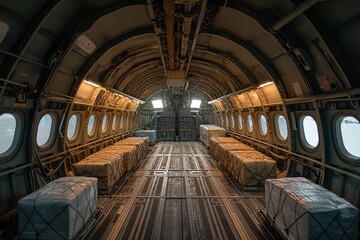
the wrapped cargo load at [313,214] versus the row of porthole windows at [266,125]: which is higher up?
the row of porthole windows at [266,125]

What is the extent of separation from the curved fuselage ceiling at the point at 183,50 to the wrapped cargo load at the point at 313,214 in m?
1.32

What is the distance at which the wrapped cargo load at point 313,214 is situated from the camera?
3.89m

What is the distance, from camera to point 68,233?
4309 mm

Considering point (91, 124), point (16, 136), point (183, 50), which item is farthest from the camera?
point (91, 124)

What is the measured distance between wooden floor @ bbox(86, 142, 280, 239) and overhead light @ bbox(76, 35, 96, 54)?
18.1 ft

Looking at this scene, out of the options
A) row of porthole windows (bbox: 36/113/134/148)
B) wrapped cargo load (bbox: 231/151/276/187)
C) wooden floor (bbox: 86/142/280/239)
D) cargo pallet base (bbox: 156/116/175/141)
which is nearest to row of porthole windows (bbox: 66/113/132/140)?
row of porthole windows (bbox: 36/113/134/148)

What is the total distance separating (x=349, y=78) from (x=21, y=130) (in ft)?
29.3

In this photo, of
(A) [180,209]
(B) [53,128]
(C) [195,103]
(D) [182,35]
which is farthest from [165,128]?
(D) [182,35]

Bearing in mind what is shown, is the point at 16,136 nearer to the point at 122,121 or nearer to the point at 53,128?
the point at 53,128

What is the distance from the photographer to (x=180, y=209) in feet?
21.5

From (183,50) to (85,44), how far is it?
339 centimetres

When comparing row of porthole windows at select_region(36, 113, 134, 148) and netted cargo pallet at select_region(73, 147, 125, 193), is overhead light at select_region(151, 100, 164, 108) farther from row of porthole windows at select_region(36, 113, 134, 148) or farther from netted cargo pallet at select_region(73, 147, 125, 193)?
netted cargo pallet at select_region(73, 147, 125, 193)

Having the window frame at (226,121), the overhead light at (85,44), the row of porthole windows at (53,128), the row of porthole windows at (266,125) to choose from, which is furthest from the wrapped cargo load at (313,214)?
the window frame at (226,121)

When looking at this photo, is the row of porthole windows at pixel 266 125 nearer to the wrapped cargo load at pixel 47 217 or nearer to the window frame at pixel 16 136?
the wrapped cargo load at pixel 47 217
